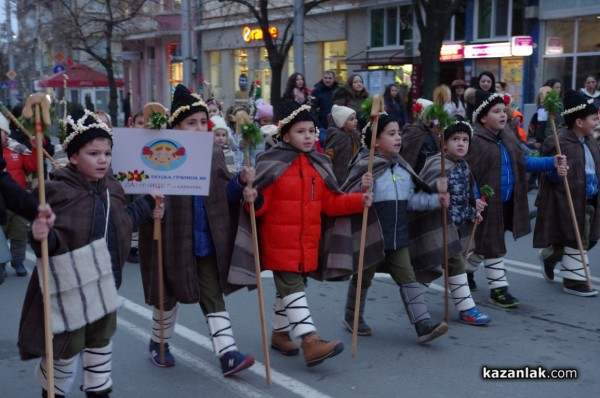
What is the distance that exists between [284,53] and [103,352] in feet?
56.2

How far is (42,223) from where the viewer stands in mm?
3922

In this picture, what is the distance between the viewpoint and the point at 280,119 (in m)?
5.60

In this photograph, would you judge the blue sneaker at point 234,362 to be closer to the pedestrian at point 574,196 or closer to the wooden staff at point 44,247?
the wooden staff at point 44,247

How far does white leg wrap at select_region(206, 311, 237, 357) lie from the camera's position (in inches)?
206

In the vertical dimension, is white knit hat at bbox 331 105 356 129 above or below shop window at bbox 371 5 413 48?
below

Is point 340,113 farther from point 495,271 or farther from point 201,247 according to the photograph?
point 201,247

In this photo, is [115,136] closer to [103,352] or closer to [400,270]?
[103,352]

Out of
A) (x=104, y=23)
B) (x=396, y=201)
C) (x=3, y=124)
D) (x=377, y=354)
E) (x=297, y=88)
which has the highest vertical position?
(x=104, y=23)

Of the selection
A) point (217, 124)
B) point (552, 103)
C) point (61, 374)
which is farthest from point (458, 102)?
point (61, 374)

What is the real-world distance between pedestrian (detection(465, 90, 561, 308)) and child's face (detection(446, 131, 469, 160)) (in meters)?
0.44

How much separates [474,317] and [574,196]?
1818mm

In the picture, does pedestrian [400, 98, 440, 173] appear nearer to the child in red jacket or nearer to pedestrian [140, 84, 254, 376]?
the child in red jacket

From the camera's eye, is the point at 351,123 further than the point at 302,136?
Yes

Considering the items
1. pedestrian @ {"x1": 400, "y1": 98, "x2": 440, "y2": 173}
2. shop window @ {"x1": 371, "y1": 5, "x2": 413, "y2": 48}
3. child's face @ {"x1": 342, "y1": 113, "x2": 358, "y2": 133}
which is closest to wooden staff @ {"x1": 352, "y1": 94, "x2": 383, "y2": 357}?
pedestrian @ {"x1": 400, "y1": 98, "x2": 440, "y2": 173}
